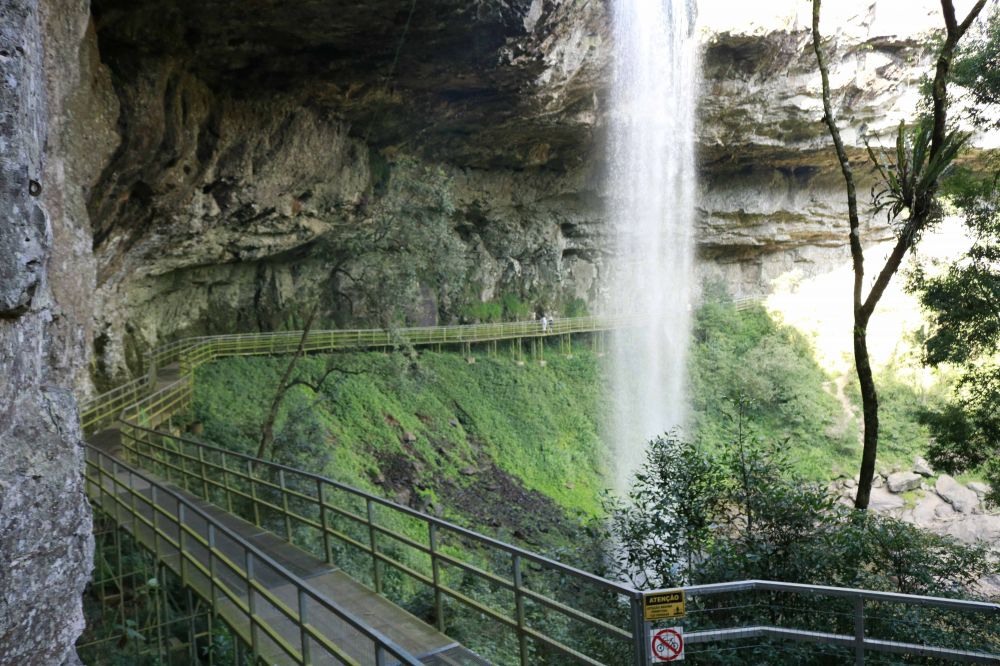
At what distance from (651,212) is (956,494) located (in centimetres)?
1526

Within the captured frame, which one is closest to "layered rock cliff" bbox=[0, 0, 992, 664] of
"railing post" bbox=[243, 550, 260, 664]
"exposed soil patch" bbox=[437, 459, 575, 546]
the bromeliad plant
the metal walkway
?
"railing post" bbox=[243, 550, 260, 664]

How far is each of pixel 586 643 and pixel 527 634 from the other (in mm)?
2099

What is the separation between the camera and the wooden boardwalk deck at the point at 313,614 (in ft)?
15.1

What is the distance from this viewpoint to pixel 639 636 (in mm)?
3588

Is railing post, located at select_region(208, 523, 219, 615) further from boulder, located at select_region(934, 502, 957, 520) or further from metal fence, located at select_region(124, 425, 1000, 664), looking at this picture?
boulder, located at select_region(934, 502, 957, 520)

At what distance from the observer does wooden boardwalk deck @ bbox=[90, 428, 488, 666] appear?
459 centimetres

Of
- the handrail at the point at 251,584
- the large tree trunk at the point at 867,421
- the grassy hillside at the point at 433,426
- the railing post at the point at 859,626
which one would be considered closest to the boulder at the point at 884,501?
the grassy hillside at the point at 433,426

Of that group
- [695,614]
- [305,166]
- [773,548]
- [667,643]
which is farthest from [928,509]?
[305,166]

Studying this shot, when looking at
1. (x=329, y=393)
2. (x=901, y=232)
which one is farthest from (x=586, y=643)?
(x=329, y=393)

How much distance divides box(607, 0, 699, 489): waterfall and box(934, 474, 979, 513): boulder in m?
8.24

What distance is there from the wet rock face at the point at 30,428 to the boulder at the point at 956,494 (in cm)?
2049

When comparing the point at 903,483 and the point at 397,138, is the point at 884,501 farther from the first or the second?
the point at 397,138

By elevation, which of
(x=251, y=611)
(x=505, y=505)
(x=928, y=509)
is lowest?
(x=928, y=509)

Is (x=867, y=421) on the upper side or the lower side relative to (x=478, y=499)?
upper
